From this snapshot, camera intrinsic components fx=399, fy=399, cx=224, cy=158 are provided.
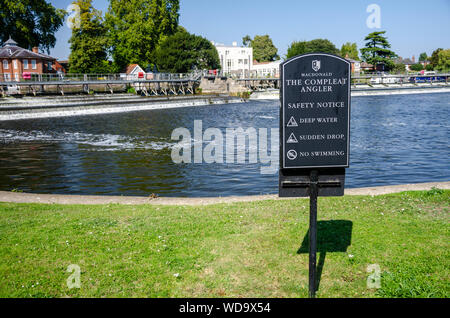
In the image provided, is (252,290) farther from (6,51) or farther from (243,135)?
(6,51)

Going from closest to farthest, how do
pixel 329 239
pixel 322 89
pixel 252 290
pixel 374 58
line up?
pixel 322 89 < pixel 252 290 < pixel 329 239 < pixel 374 58

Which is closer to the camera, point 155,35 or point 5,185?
point 5,185

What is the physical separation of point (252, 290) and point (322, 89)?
275cm

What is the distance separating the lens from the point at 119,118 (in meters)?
41.4

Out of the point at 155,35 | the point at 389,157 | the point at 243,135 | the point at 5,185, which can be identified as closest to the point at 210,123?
the point at 243,135

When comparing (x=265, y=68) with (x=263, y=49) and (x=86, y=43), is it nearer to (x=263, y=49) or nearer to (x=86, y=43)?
(x=263, y=49)

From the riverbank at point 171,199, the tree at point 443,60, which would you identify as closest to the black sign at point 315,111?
the riverbank at point 171,199

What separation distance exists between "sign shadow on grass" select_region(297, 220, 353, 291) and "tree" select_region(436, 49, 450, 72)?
479 ft

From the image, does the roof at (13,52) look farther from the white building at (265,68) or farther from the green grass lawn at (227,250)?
the green grass lawn at (227,250)

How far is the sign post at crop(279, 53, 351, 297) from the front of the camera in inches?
184

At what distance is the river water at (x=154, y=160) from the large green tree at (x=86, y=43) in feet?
136

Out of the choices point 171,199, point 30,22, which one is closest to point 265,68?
point 30,22

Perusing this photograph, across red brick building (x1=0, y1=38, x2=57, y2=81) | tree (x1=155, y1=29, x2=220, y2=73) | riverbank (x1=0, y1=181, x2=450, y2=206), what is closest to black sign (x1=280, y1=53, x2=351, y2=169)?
riverbank (x1=0, y1=181, x2=450, y2=206)

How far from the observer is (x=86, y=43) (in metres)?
75.8
